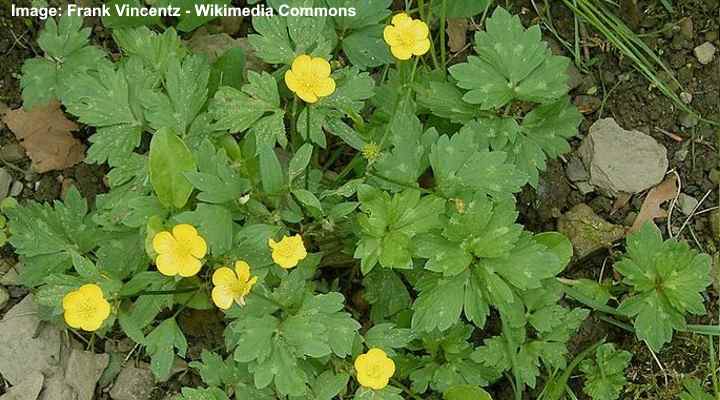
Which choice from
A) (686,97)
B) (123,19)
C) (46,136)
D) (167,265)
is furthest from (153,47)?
(686,97)

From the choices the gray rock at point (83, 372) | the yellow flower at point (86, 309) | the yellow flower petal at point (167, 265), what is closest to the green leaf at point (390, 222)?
the yellow flower petal at point (167, 265)

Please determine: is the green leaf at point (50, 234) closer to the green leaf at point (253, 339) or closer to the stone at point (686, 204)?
the green leaf at point (253, 339)

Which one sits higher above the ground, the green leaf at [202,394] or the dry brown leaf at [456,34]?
the dry brown leaf at [456,34]

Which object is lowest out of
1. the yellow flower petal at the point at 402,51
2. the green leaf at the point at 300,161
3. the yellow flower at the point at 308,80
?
the green leaf at the point at 300,161

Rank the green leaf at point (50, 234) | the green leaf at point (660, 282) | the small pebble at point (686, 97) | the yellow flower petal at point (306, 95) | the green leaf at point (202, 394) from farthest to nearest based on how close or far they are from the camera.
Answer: the small pebble at point (686, 97) → the green leaf at point (660, 282) → the green leaf at point (50, 234) → the green leaf at point (202, 394) → the yellow flower petal at point (306, 95)

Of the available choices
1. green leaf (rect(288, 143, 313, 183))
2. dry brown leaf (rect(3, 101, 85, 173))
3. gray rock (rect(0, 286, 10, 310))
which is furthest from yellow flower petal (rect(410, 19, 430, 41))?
gray rock (rect(0, 286, 10, 310))

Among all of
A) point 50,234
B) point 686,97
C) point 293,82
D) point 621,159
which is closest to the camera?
point 293,82

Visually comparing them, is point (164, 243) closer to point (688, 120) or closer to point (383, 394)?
point (383, 394)
